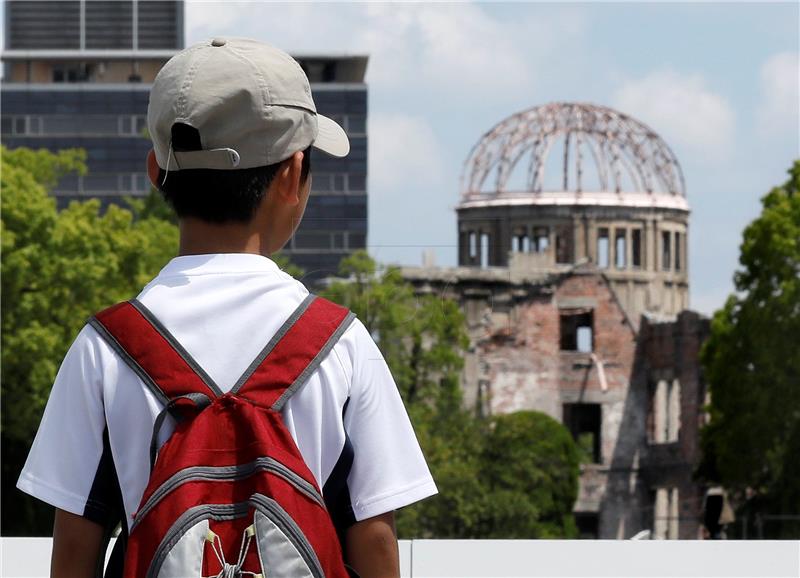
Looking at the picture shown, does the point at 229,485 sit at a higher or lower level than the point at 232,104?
lower

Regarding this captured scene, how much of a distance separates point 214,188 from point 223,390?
24cm

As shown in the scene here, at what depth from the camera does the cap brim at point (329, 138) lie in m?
1.94

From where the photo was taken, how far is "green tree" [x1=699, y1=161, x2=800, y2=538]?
24.4 meters

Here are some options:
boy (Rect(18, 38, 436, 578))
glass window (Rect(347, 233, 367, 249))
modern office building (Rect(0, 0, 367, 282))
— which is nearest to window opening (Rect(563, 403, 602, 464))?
modern office building (Rect(0, 0, 367, 282))

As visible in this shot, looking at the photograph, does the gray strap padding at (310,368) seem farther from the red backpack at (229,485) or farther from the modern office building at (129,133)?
the modern office building at (129,133)

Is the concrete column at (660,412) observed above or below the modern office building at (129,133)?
below

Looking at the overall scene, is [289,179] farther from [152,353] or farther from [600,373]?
[600,373]

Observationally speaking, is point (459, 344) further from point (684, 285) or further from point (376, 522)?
point (376, 522)

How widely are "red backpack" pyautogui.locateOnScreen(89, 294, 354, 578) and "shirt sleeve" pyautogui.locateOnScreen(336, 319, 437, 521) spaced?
0.21 feet

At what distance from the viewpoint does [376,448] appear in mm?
1847

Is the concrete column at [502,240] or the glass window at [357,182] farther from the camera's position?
the glass window at [357,182]

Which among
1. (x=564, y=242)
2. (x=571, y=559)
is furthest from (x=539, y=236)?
(x=571, y=559)

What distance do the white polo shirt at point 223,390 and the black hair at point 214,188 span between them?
0.32 feet

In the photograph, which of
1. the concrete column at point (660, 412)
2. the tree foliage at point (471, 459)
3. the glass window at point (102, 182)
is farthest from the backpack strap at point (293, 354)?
the glass window at point (102, 182)
